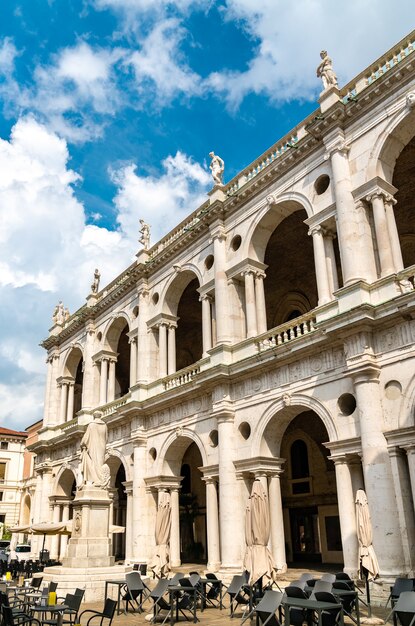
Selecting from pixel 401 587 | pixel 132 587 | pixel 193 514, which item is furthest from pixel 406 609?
pixel 193 514

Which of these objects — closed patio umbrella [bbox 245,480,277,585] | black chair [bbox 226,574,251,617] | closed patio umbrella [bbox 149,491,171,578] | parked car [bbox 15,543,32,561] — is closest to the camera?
black chair [bbox 226,574,251,617]

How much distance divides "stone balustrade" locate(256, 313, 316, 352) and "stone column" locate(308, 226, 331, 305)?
72 centimetres

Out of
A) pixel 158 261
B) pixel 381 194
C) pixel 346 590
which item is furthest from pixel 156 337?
pixel 346 590

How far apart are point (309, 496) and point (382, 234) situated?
12949 mm

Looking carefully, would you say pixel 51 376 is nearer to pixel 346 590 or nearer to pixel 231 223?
pixel 231 223

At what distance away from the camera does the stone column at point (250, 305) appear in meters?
21.3

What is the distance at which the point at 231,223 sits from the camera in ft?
76.9

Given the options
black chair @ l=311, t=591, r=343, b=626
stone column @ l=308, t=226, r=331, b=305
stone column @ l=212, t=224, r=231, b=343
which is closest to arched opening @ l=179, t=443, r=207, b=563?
stone column @ l=212, t=224, r=231, b=343

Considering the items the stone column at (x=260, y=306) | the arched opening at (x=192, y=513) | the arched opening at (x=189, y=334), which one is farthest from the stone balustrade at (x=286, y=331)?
the arched opening at (x=189, y=334)

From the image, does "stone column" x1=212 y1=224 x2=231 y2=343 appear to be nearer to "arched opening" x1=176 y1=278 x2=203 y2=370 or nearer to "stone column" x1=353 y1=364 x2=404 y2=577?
"stone column" x1=353 y1=364 x2=404 y2=577

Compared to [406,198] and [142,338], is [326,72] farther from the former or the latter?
[142,338]

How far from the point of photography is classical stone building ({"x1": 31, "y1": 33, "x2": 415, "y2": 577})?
1554 cm

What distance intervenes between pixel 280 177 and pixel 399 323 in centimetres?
828

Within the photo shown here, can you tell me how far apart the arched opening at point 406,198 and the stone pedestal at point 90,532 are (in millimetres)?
15212
